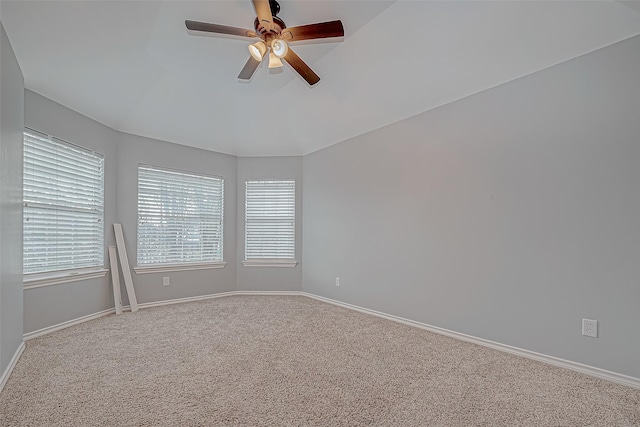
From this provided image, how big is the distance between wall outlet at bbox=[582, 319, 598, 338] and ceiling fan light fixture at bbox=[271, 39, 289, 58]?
3017mm

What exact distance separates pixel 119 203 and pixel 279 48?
3.29m

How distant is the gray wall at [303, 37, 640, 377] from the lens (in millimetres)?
2404

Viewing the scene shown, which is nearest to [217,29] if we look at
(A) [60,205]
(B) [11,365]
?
(A) [60,205]

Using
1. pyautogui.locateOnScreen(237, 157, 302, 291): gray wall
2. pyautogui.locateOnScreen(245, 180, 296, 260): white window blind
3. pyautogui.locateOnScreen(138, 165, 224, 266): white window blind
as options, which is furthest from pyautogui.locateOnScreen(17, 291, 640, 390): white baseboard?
pyautogui.locateOnScreen(245, 180, 296, 260): white window blind

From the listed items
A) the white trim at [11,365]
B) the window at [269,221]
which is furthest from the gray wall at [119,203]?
the white trim at [11,365]

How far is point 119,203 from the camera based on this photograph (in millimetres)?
4496

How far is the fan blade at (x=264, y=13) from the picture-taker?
212cm

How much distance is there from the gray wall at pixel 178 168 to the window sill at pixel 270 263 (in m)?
0.27

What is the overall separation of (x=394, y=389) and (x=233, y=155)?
4.36 metres

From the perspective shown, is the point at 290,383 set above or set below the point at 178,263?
below

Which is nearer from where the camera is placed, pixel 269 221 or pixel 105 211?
pixel 105 211

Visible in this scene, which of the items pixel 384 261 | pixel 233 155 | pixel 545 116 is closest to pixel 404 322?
pixel 384 261

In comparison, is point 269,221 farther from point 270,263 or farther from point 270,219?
point 270,263

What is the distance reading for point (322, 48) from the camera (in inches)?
127
